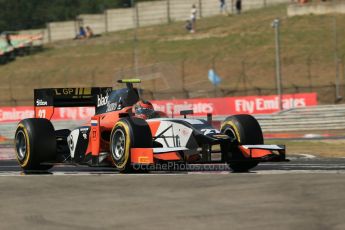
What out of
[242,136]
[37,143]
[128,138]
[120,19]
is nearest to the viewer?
[128,138]

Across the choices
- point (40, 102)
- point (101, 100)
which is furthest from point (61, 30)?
point (101, 100)

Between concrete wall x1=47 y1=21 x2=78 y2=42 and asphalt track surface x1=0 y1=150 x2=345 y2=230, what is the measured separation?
66.0 metres

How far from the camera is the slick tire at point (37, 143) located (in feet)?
52.9

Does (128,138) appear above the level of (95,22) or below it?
below

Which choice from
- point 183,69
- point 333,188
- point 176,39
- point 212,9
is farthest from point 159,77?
point 333,188

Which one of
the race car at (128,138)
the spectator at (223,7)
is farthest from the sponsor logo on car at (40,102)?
the spectator at (223,7)

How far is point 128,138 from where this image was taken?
47.3 feet

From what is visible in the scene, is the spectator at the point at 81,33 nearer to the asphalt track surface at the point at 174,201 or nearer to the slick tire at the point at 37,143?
the slick tire at the point at 37,143

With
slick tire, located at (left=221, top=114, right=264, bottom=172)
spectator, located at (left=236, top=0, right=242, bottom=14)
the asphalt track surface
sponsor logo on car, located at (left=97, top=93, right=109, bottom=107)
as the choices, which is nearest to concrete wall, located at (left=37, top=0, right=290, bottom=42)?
spectator, located at (left=236, top=0, right=242, bottom=14)

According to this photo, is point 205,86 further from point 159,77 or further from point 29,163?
point 29,163

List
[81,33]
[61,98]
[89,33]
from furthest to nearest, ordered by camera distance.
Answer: [89,33], [81,33], [61,98]

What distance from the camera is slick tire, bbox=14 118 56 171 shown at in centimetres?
1611

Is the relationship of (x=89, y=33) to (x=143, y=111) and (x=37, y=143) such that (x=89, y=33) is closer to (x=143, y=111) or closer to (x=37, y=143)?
(x=37, y=143)

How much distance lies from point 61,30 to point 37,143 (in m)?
65.1
